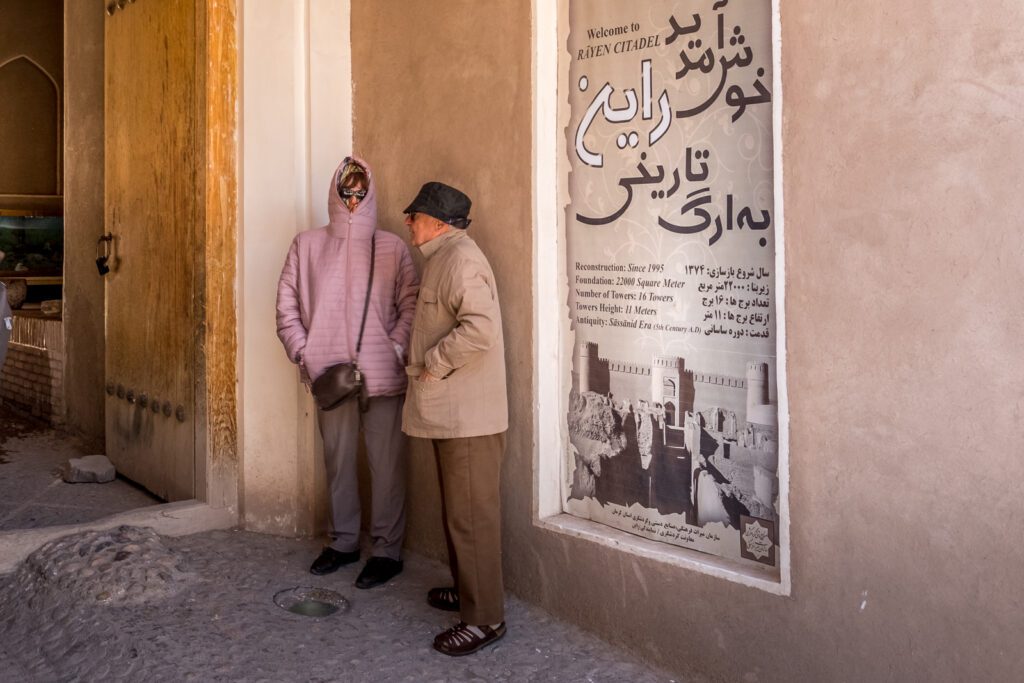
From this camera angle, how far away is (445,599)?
4.16m

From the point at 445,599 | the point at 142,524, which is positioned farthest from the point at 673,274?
the point at 142,524

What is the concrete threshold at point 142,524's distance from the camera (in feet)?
14.9

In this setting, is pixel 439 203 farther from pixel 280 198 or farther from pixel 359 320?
pixel 280 198

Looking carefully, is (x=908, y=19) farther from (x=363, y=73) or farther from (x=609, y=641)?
(x=363, y=73)

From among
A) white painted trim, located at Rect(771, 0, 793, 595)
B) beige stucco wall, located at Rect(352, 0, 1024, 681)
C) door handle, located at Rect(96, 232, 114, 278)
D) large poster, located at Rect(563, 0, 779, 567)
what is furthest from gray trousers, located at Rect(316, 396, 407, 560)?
door handle, located at Rect(96, 232, 114, 278)

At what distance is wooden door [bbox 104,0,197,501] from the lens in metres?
5.36

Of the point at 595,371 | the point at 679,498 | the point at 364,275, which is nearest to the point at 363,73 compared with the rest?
the point at 364,275

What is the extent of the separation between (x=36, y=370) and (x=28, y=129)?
346cm

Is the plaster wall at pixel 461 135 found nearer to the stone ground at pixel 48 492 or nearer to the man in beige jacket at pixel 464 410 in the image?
the man in beige jacket at pixel 464 410

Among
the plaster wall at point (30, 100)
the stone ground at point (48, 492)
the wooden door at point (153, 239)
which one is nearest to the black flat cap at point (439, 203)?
the wooden door at point (153, 239)

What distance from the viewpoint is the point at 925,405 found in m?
2.77

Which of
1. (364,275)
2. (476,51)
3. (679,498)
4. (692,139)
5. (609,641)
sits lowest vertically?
(609,641)

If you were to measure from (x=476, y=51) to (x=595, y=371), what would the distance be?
153 cm

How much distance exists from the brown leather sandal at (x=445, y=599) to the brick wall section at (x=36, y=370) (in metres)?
4.83
